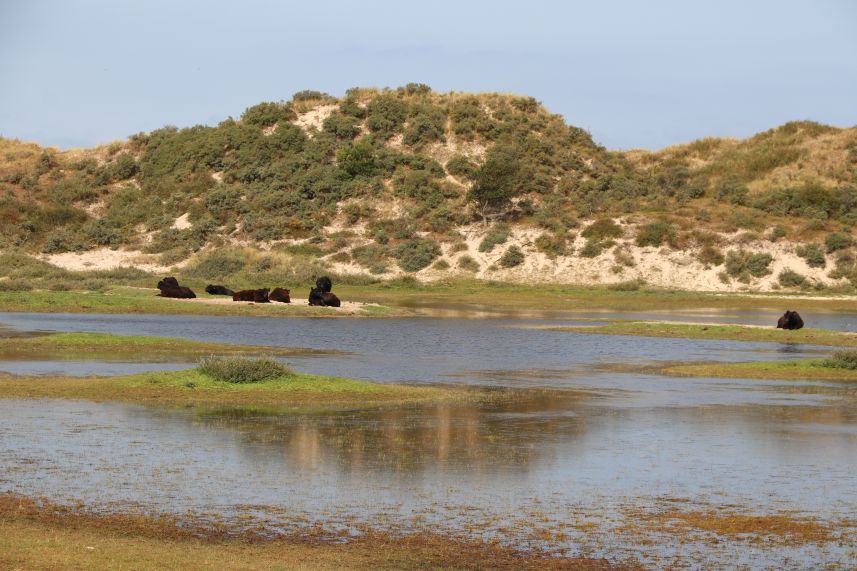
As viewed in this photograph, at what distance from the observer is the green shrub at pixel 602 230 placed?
79.4 metres

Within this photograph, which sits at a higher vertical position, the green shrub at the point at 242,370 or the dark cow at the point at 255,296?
the dark cow at the point at 255,296

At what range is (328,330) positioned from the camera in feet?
148

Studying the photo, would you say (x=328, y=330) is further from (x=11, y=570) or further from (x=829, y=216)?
(x=829, y=216)

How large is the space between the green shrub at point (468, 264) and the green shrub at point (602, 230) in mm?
7854

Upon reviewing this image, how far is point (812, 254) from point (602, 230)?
44.3ft

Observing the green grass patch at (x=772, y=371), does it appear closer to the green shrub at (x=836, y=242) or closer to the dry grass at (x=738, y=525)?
the dry grass at (x=738, y=525)

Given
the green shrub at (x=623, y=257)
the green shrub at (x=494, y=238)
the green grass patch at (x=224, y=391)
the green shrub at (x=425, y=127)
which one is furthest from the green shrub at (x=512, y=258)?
the green grass patch at (x=224, y=391)

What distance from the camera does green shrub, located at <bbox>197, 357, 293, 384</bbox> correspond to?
2644 cm

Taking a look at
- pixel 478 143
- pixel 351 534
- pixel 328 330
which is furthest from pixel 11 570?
pixel 478 143

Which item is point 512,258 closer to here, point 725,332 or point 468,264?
point 468,264

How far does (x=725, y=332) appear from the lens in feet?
149

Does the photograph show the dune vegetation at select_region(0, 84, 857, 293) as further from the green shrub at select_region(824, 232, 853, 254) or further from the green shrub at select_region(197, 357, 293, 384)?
the green shrub at select_region(197, 357, 293, 384)

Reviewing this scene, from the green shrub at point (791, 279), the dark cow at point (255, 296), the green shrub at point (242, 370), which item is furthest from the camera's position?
the green shrub at point (791, 279)

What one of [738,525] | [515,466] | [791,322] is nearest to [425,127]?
[791,322]
